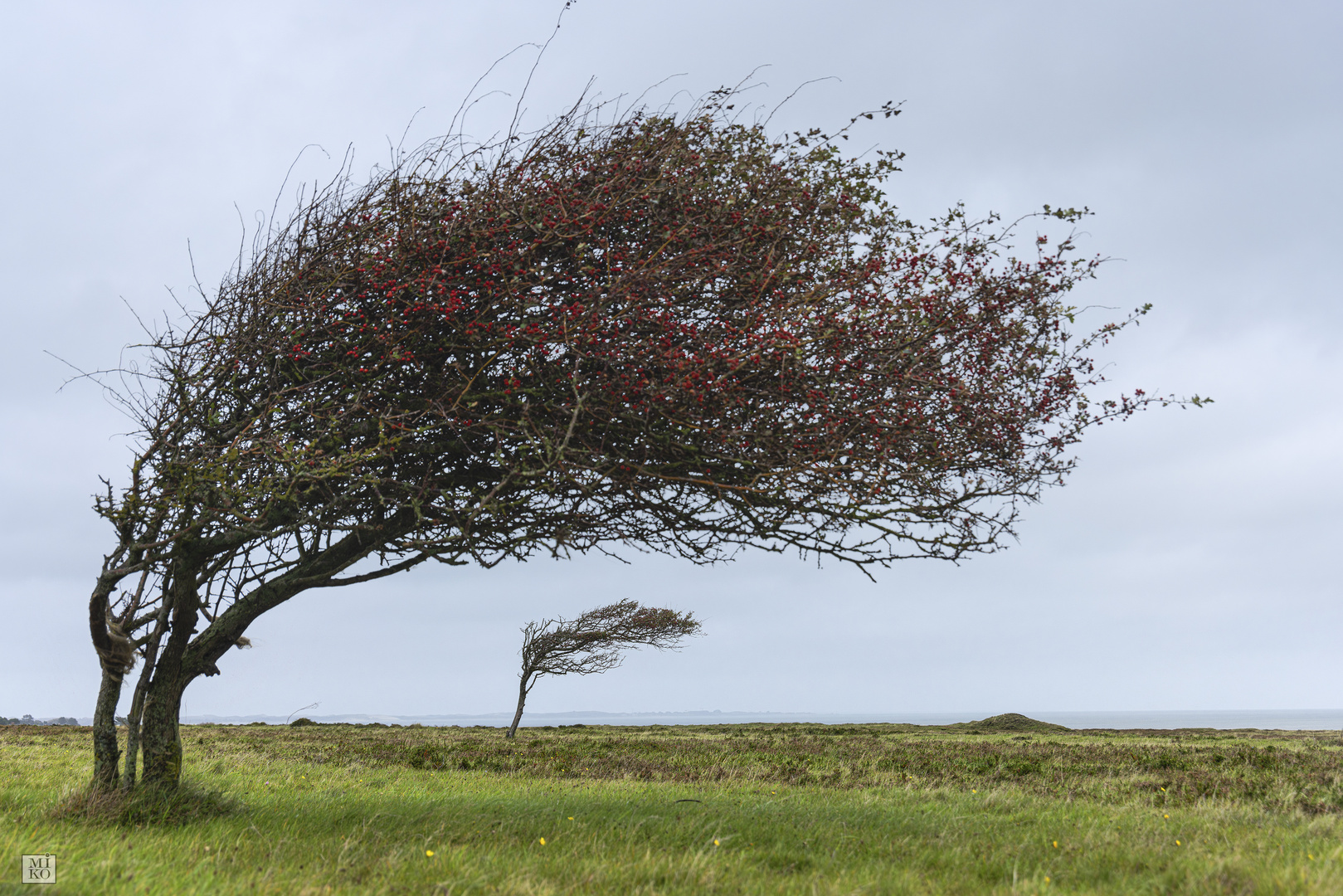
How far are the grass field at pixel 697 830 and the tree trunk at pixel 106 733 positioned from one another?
327 millimetres

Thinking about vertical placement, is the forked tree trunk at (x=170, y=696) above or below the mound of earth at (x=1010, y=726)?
above

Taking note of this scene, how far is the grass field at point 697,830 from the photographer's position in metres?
6.45

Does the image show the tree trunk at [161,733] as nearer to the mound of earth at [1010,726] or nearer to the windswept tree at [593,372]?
the windswept tree at [593,372]

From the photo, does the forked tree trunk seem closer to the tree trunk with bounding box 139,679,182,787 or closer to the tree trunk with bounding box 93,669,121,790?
the tree trunk with bounding box 139,679,182,787

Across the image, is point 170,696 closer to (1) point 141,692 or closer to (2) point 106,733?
(1) point 141,692

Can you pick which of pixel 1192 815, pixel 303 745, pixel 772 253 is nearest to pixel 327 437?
pixel 772 253

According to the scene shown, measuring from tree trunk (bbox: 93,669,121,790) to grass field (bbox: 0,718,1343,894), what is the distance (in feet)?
1.07

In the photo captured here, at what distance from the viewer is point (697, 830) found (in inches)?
348
